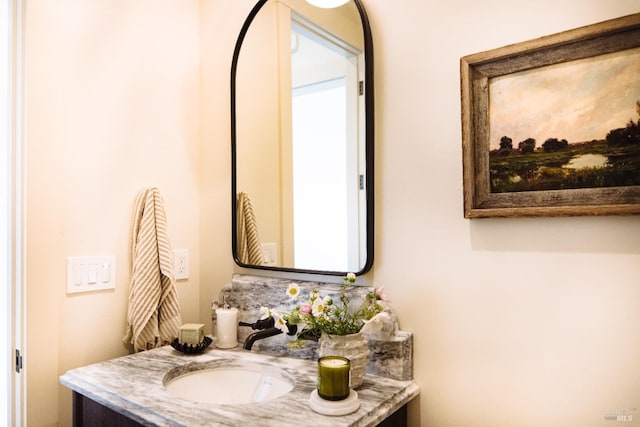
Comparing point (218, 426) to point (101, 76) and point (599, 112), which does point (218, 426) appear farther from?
point (101, 76)

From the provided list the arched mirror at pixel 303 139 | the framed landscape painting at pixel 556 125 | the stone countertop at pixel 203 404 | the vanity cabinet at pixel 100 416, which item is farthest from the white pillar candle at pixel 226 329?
the framed landscape painting at pixel 556 125

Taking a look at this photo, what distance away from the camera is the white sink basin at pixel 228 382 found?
4.07ft

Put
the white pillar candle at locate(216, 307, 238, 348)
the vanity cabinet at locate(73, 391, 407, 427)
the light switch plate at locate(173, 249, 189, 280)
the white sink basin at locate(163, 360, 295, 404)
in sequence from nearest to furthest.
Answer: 1. the vanity cabinet at locate(73, 391, 407, 427)
2. the white sink basin at locate(163, 360, 295, 404)
3. the white pillar candle at locate(216, 307, 238, 348)
4. the light switch plate at locate(173, 249, 189, 280)

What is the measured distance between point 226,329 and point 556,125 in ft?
3.79

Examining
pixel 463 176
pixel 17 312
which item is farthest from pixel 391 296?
pixel 17 312

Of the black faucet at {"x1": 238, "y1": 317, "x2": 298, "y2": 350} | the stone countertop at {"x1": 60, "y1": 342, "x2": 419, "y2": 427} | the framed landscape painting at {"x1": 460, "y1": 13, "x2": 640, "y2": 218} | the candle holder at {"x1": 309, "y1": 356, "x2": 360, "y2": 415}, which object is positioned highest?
the framed landscape painting at {"x1": 460, "y1": 13, "x2": 640, "y2": 218}

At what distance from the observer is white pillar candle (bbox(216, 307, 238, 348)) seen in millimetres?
1467

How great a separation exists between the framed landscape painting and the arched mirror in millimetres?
317

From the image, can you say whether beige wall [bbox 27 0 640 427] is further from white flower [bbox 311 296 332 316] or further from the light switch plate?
white flower [bbox 311 296 332 316]

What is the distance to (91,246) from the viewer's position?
140cm

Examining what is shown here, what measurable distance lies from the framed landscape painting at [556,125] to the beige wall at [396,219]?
Result: 1.7 inches

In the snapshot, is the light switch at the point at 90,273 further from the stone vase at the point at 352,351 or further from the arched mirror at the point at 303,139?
the stone vase at the point at 352,351

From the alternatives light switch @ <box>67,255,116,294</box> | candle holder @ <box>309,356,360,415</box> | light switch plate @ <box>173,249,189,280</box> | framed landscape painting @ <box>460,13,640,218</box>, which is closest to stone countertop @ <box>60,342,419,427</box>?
candle holder @ <box>309,356,360,415</box>

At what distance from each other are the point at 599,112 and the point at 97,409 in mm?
1421
